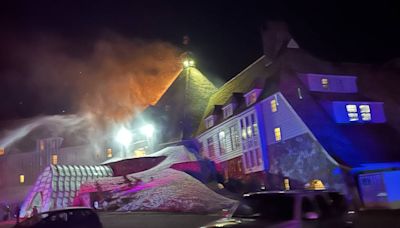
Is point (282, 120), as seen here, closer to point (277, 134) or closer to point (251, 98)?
point (277, 134)

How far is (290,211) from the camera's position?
8.82 meters

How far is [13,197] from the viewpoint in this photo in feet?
189

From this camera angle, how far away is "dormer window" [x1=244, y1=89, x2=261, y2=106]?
38.7 meters

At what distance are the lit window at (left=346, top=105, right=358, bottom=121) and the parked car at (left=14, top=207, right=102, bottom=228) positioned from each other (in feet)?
84.5

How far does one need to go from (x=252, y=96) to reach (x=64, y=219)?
88.1 ft

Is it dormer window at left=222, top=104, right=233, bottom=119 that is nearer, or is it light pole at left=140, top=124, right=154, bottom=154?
dormer window at left=222, top=104, right=233, bottom=119

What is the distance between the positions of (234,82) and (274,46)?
318 inches

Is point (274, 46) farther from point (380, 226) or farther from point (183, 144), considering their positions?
point (380, 226)

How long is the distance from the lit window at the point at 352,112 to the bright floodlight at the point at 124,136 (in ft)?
96.4

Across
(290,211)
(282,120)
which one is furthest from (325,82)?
(290,211)

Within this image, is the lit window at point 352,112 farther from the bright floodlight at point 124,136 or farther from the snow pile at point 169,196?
the bright floodlight at point 124,136

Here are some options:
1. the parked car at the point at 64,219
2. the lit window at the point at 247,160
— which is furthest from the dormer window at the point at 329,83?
the parked car at the point at 64,219

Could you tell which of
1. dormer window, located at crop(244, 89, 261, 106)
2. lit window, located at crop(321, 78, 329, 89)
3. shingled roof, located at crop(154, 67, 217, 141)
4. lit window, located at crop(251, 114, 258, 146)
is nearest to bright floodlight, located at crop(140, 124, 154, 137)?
shingled roof, located at crop(154, 67, 217, 141)

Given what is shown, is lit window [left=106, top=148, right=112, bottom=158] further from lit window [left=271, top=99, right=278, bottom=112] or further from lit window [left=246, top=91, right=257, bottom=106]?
lit window [left=271, top=99, right=278, bottom=112]
